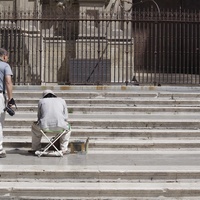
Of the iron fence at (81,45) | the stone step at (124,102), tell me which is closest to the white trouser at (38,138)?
the stone step at (124,102)

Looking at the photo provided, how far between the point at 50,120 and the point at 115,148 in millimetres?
1591

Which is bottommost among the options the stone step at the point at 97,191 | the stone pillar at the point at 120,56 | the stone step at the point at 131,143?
the stone step at the point at 97,191

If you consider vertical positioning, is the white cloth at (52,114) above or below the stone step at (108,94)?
below

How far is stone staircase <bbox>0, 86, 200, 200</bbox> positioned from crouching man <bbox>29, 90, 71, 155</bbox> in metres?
0.27

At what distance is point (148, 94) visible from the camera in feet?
43.1

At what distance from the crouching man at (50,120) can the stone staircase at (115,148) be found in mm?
267

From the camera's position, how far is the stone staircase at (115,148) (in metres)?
7.53

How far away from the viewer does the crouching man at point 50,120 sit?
9016mm

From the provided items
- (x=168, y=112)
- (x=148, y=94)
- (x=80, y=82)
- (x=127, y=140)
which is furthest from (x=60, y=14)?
(x=127, y=140)

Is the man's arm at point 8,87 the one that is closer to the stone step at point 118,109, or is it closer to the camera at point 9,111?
the camera at point 9,111

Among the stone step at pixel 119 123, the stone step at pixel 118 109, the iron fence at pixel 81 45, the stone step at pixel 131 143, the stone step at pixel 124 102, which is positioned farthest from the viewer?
the iron fence at pixel 81 45

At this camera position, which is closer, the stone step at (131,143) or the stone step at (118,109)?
the stone step at (131,143)

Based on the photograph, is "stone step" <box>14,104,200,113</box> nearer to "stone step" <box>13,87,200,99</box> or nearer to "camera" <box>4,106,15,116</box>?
"stone step" <box>13,87,200,99</box>

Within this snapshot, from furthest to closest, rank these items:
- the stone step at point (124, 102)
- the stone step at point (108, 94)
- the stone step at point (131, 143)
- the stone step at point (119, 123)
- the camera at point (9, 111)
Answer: the stone step at point (108, 94) → the stone step at point (124, 102) → the stone step at point (119, 123) → the stone step at point (131, 143) → the camera at point (9, 111)
